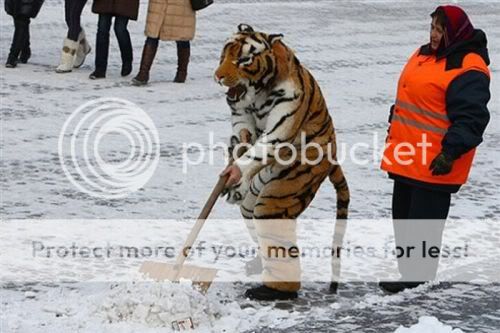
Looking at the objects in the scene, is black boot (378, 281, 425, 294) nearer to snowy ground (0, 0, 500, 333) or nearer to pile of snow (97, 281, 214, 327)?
snowy ground (0, 0, 500, 333)

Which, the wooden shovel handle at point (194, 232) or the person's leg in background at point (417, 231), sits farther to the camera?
the person's leg in background at point (417, 231)

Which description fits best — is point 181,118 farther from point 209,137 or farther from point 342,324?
point 342,324

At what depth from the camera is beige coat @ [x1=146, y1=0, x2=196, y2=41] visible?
11859 mm

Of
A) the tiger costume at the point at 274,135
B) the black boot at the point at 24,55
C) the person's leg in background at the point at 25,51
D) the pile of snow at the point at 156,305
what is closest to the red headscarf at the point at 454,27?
the tiger costume at the point at 274,135

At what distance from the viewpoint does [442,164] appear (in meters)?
5.97

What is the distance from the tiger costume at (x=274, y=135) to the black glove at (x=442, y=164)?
557mm

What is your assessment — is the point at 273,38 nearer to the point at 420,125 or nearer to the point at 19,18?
the point at 420,125

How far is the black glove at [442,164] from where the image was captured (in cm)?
597

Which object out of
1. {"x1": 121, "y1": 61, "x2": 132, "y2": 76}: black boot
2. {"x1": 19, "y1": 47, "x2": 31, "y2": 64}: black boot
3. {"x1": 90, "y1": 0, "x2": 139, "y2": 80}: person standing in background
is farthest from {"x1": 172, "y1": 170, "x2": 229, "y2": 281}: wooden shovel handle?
{"x1": 19, "y1": 47, "x2": 31, "y2": 64}: black boot

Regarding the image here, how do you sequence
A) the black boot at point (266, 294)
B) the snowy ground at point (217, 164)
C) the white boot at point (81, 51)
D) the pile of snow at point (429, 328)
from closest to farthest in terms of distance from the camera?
the pile of snow at point (429, 328) → the snowy ground at point (217, 164) → the black boot at point (266, 294) → the white boot at point (81, 51)

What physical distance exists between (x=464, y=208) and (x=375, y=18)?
30.8 feet

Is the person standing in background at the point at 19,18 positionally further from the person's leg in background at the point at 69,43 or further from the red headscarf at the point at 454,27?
the red headscarf at the point at 454,27

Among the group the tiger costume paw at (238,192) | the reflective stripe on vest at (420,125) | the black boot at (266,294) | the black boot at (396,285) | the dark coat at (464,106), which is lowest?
the black boot at (396,285)

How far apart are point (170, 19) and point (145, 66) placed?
55 cm
